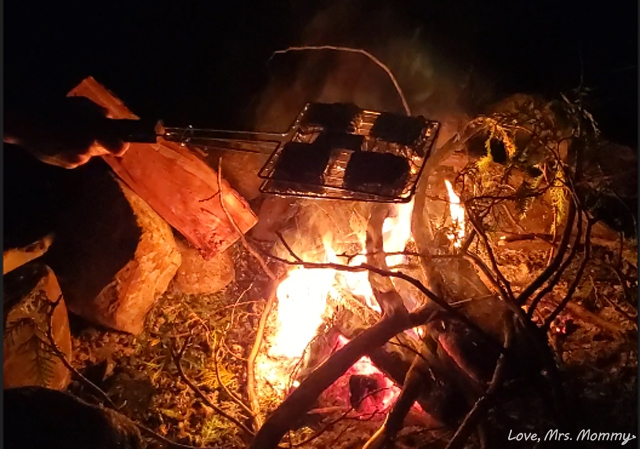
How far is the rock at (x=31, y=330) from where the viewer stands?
9.75ft

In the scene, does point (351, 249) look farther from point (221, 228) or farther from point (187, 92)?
point (187, 92)

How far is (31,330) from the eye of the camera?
3.09m

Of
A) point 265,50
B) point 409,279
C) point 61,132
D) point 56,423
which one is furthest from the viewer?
point 265,50

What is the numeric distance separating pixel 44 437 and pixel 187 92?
302cm

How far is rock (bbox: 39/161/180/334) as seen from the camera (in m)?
3.48

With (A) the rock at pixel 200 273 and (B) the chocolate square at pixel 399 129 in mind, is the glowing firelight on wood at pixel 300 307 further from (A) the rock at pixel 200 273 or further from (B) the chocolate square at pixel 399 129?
(B) the chocolate square at pixel 399 129

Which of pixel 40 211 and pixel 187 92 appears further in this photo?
pixel 187 92

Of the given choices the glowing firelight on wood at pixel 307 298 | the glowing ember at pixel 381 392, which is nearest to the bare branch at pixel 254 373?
the glowing firelight on wood at pixel 307 298

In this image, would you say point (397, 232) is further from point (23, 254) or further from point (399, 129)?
point (23, 254)

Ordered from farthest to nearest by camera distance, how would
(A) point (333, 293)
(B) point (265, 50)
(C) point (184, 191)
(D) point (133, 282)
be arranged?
(B) point (265, 50) < (C) point (184, 191) < (D) point (133, 282) < (A) point (333, 293)

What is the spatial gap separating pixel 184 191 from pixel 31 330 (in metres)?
1.12

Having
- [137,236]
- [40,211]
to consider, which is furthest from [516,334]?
[40,211]

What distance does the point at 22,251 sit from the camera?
3.27 meters

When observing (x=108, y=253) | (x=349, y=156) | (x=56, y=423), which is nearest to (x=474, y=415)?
(x=349, y=156)
